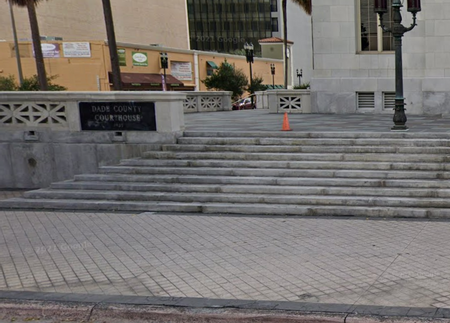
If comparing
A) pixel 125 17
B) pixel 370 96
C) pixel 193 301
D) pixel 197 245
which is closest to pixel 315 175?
pixel 197 245

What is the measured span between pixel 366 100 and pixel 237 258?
15.4 m

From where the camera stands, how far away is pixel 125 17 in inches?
2307

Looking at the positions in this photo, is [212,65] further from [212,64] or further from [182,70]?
[182,70]

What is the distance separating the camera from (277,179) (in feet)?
35.7

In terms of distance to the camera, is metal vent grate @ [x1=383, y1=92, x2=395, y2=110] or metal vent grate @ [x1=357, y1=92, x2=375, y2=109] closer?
metal vent grate @ [x1=383, y1=92, x2=395, y2=110]

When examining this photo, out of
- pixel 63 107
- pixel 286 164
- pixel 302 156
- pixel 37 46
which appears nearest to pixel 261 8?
pixel 37 46

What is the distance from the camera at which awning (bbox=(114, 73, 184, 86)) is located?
4643 cm

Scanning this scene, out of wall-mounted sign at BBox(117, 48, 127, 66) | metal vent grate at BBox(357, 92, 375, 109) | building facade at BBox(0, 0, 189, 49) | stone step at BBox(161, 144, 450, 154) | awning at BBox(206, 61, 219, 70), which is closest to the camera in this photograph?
stone step at BBox(161, 144, 450, 154)

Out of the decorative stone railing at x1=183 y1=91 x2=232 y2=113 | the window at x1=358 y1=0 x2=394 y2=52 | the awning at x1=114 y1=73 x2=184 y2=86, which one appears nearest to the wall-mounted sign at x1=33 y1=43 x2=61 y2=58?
the awning at x1=114 y1=73 x2=184 y2=86

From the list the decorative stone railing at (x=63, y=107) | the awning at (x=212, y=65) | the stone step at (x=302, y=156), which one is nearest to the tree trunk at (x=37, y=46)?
the decorative stone railing at (x=63, y=107)

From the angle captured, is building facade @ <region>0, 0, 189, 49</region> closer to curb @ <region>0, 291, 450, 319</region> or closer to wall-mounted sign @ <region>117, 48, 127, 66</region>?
wall-mounted sign @ <region>117, 48, 127, 66</region>

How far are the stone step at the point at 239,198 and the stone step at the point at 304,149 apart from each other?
177cm

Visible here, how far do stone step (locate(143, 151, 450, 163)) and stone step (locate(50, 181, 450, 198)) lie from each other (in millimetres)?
1125

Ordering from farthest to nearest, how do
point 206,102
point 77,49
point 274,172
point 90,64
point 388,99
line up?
1. point 77,49
2. point 90,64
3. point 206,102
4. point 388,99
5. point 274,172
